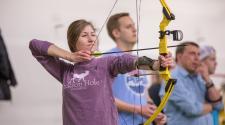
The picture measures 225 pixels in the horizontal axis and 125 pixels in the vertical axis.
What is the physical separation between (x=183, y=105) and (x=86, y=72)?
1119 mm

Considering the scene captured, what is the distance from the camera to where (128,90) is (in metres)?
2.34

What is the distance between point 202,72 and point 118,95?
110cm

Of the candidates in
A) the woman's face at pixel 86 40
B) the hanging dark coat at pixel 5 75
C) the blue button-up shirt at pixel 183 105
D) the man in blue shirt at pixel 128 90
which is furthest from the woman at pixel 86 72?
the blue button-up shirt at pixel 183 105

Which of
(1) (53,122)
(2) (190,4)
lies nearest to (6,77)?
(1) (53,122)

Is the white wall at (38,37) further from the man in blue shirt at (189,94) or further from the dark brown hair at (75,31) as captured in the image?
the dark brown hair at (75,31)

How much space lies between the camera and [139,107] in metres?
2.28

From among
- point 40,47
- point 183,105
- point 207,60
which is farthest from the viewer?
point 207,60

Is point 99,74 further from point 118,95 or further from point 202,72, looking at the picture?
point 202,72

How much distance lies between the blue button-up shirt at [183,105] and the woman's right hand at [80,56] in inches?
42.1

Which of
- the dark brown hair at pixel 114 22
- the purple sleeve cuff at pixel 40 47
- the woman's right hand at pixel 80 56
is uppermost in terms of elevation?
the dark brown hair at pixel 114 22

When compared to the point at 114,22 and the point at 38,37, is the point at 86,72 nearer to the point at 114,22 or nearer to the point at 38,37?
the point at 114,22

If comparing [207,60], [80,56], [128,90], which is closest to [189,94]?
[128,90]

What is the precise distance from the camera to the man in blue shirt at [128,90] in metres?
2.27

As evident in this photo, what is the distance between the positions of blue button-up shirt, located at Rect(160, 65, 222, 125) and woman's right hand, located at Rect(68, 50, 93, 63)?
1.07 metres
